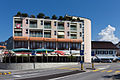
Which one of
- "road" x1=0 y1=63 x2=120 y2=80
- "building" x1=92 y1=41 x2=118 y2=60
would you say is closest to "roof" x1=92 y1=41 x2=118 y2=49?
"building" x1=92 y1=41 x2=118 y2=60

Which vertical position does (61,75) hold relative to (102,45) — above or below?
below

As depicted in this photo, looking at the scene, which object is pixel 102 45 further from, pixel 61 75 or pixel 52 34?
pixel 61 75

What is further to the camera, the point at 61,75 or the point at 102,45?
the point at 102,45

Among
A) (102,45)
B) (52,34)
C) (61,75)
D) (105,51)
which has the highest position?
(52,34)

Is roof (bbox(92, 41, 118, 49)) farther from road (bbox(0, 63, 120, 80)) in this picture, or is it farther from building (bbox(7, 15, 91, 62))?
road (bbox(0, 63, 120, 80))

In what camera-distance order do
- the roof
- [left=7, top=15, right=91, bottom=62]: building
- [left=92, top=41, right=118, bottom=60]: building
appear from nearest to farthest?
[left=7, top=15, right=91, bottom=62]: building → [left=92, top=41, right=118, bottom=60]: building → the roof

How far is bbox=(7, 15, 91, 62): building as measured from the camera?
49500mm

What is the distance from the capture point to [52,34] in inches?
2052

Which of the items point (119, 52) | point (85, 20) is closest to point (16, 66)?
point (85, 20)

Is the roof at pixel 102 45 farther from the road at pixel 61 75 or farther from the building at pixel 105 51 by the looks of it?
the road at pixel 61 75

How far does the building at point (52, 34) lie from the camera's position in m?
49.5

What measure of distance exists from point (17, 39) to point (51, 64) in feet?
53.9

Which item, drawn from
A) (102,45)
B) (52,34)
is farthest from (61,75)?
(102,45)

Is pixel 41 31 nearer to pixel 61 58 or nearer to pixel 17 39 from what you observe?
pixel 17 39
